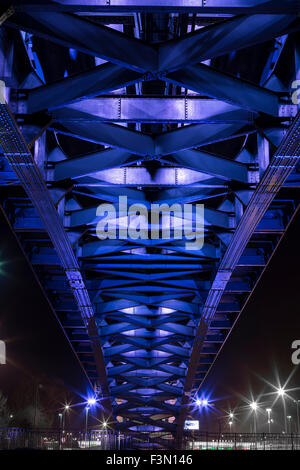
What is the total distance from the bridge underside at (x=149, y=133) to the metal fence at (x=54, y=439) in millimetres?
6065

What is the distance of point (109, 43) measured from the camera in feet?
26.0

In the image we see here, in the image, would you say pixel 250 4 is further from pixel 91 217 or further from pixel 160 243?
pixel 160 243

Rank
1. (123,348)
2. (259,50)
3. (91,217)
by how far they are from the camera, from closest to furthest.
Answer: (259,50) → (91,217) → (123,348)

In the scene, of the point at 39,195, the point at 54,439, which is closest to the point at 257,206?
the point at 39,195

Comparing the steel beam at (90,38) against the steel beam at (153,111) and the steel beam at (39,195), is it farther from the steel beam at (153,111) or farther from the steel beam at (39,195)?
the steel beam at (153,111)

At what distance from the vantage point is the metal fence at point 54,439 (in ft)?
75.8

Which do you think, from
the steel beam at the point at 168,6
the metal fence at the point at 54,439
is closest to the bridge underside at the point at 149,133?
the steel beam at the point at 168,6

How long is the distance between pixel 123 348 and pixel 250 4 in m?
26.6

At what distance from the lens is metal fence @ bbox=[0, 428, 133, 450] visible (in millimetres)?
23094

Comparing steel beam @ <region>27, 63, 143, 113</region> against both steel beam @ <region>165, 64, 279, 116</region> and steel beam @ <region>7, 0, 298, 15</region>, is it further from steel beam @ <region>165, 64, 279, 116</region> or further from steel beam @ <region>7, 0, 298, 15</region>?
steel beam @ <region>7, 0, 298, 15</region>

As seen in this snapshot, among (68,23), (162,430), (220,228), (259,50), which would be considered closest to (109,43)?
(68,23)

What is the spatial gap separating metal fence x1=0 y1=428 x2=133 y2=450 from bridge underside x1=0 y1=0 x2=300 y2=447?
19.9 ft

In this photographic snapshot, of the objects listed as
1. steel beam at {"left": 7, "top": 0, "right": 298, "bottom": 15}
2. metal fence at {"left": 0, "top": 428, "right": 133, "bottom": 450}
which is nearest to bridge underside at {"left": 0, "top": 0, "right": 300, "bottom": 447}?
steel beam at {"left": 7, "top": 0, "right": 298, "bottom": 15}

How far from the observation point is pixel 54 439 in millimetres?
28469
